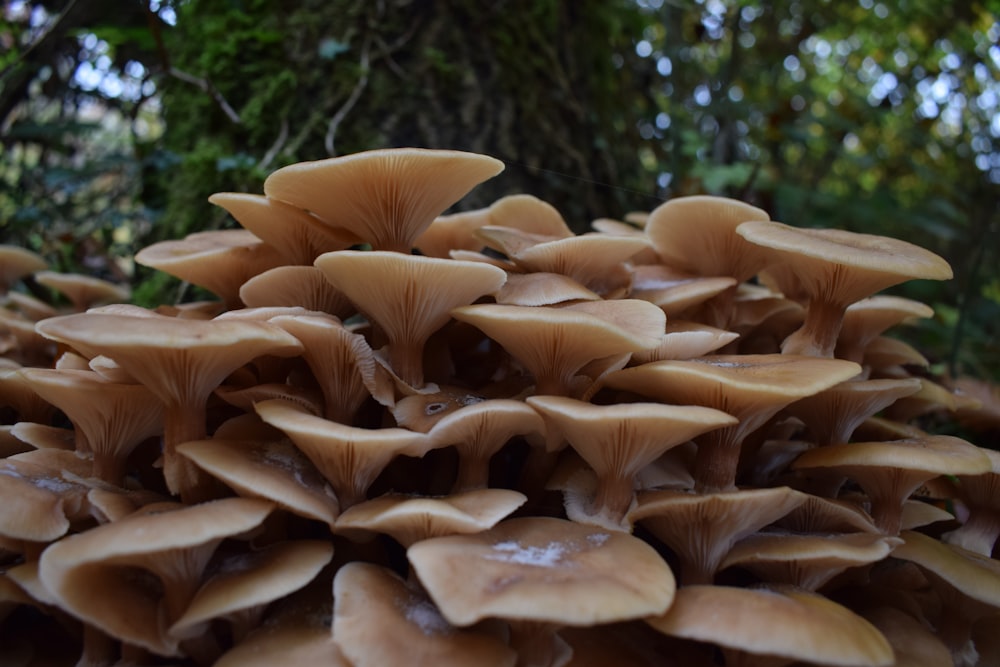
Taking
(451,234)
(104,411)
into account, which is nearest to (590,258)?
(451,234)

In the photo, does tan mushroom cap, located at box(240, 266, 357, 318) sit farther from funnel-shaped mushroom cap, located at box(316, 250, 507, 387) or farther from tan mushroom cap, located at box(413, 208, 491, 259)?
tan mushroom cap, located at box(413, 208, 491, 259)

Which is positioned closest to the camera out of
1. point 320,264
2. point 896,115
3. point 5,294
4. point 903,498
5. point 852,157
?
point 320,264

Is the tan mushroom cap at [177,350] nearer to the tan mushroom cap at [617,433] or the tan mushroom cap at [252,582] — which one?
the tan mushroom cap at [252,582]

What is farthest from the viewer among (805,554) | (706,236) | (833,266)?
(706,236)

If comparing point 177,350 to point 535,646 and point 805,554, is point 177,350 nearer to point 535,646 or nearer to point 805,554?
point 535,646

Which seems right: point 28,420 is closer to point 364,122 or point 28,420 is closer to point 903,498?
point 364,122

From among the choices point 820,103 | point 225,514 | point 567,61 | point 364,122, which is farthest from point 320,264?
point 820,103
